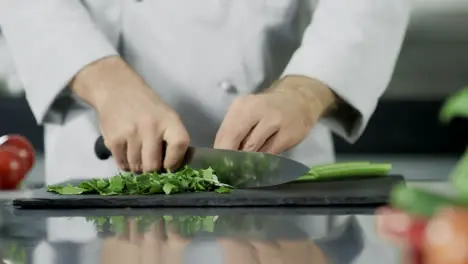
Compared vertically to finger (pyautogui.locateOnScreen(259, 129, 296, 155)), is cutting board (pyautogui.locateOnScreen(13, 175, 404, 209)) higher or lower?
lower

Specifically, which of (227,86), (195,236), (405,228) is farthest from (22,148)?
(405,228)

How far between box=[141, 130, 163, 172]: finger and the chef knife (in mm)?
44

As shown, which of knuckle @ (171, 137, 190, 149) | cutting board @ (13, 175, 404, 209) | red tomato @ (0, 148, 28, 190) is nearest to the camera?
cutting board @ (13, 175, 404, 209)

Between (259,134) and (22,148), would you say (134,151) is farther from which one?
(22,148)

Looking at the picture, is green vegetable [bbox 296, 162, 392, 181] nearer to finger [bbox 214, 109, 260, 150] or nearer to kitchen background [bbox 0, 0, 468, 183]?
finger [bbox 214, 109, 260, 150]

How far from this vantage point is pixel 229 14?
4.04ft

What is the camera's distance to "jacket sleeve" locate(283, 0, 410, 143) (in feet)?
3.81

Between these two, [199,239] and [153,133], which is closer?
[199,239]

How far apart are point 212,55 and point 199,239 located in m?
0.63

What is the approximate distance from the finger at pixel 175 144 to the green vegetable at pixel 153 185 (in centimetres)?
3

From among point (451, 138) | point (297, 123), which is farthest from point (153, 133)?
point (451, 138)

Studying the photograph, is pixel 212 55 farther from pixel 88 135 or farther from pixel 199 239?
pixel 199 239

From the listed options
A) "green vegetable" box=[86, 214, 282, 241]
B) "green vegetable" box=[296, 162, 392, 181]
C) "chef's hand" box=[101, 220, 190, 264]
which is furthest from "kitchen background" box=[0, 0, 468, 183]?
"chef's hand" box=[101, 220, 190, 264]

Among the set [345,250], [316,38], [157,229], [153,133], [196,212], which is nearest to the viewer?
[345,250]
